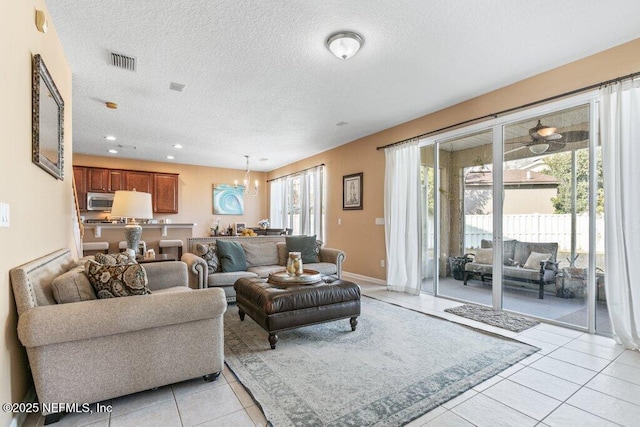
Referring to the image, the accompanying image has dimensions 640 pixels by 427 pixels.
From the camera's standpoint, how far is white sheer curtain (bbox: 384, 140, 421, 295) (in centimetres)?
469

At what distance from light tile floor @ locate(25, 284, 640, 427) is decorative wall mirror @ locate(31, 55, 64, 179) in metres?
1.67

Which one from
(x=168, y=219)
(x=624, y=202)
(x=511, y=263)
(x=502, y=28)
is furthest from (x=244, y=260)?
(x=168, y=219)

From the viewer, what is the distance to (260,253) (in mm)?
Result: 4758

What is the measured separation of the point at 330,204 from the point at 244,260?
2.78 m

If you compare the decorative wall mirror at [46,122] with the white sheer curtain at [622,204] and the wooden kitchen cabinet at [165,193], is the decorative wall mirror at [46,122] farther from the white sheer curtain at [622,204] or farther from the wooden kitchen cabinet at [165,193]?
the wooden kitchen cabinet at [165,193]

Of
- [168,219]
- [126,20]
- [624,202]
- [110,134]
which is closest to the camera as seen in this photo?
[126,20]

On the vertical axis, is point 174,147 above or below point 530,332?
above

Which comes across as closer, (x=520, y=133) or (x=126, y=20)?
(x=126, y=20)

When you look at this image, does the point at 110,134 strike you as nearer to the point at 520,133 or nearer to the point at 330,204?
the point at 330,204

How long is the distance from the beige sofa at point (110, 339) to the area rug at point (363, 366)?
46cm

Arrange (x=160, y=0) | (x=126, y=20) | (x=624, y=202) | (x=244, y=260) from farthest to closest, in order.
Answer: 1. (x=244, y=260)
2. (x=624, y=202)
3. (x=126, y=20)
4. (x=160, y=0)

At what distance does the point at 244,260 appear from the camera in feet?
14.5

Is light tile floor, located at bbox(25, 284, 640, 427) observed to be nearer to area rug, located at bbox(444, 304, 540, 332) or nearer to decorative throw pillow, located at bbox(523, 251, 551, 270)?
area rug, located at bbox(444, 304, 540, 332)

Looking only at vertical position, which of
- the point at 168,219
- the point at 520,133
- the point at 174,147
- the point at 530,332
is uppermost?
the point at 174,147
